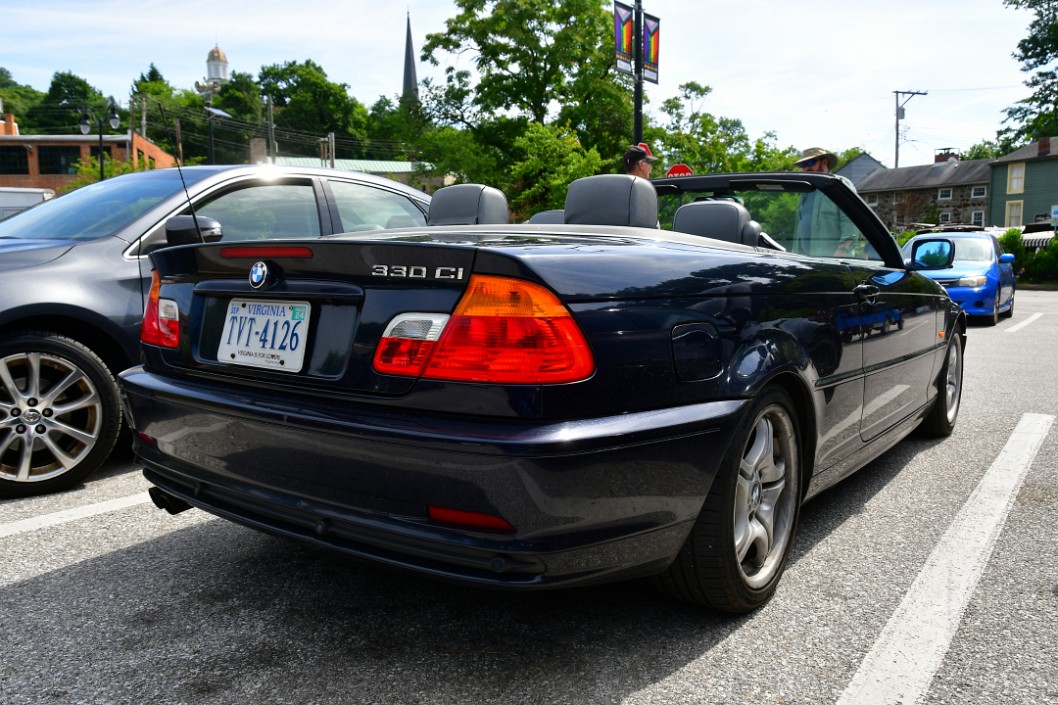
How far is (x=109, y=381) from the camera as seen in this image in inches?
157

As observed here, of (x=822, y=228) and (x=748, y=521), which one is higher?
(x=822, y=228)

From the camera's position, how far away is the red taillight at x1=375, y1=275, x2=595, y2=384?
195cm

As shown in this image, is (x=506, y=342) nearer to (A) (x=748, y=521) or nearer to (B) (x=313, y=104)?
(A) (x=748, y=521)

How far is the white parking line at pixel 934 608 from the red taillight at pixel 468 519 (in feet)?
3.14

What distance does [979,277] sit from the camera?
13484 millimetres

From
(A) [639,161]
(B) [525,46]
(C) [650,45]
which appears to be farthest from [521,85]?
(A) [639,161]

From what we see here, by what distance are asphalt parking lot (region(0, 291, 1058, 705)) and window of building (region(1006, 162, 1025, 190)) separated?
224 feet

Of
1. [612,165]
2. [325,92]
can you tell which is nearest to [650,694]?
[612,165]

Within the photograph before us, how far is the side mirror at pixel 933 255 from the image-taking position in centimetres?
412

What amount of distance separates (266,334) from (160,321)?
2.09 ft

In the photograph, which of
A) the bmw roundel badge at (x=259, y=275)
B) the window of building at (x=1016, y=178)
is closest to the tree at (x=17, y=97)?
the window of building at (x=1016, y=178)

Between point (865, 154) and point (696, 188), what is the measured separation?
98.1 meters

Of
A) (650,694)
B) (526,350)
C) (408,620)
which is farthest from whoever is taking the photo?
(408,620)

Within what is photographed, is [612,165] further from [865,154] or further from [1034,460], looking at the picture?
[865,154]
